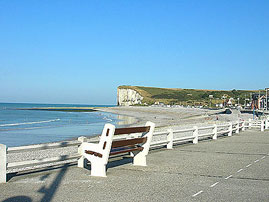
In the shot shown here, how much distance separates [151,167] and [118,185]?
2299 millimetres

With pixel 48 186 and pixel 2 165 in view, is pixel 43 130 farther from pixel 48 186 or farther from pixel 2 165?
pixel 48 186

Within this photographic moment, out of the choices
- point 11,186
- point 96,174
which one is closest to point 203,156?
point 96,174

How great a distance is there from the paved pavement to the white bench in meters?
0.27

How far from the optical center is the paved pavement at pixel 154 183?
6.30 meters

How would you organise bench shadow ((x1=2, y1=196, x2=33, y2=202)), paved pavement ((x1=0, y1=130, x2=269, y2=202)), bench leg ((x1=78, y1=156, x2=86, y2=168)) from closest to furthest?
1. bench shadow ((x1=2, y1=196, x2=33, y2=202))
2. paved pavement ((x1=0, y1=130, x2=269, y2=202))
3. bench leg ((x1=78, y1=156, x2=86, y2=168))

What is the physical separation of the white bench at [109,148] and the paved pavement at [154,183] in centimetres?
27

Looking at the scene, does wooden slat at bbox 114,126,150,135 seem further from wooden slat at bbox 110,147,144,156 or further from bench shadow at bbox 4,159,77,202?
bench shadow at bbox 4,159,77,202

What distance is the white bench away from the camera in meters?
7.92

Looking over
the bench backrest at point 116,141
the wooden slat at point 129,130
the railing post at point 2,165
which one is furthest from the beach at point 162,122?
the wooden slat at point 129,130

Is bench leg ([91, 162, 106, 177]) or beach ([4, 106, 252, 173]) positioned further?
beach ([4, 106, 252, 173])

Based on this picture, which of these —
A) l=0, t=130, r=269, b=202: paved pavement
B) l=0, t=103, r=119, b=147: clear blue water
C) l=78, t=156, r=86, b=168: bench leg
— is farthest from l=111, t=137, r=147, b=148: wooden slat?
l=0, t=103, r=119, b=147: clear blue water

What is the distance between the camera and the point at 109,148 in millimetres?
7902

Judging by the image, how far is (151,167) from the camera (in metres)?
9.38

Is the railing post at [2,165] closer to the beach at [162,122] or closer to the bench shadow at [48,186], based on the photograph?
the bench shadow at [48,186]
